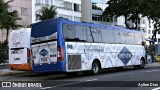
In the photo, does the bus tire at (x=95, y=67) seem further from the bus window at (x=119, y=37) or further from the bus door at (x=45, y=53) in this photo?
the bus door at (x=45, y=53)

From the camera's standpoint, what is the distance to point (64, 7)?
220 ft

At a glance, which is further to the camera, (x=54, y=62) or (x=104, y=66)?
(x=104, y=66)

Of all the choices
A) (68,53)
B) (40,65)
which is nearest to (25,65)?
(40,65)

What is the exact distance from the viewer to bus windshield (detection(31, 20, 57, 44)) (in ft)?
67.2

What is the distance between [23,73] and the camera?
25.1 m

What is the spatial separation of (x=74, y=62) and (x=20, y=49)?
13.2ft

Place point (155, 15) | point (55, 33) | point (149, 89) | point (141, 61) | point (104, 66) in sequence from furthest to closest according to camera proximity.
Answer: point (155, 15), point (141, 61), point (104, 66), point (55, 33), point (149, 89)

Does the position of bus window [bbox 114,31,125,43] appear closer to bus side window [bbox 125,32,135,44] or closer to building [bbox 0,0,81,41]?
bus side window [bbox 125,32,135,44]

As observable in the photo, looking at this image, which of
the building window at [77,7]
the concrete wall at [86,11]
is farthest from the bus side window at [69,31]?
the concrete wall at [86,11]

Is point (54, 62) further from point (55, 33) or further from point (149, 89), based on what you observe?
point (149, 89)

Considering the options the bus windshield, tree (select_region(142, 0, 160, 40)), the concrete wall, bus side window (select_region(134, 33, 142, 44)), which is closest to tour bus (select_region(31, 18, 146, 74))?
the bus windshield

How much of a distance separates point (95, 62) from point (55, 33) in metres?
4.35

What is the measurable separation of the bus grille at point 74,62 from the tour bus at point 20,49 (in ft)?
10.1

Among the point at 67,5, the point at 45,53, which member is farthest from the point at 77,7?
the point at 45,53
